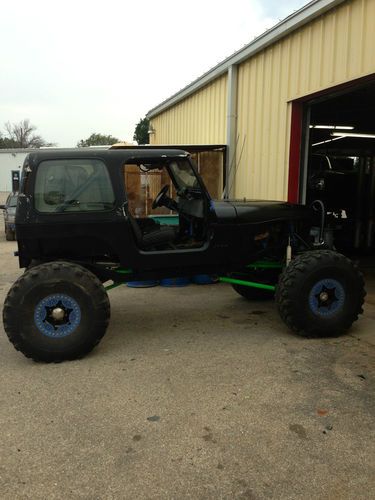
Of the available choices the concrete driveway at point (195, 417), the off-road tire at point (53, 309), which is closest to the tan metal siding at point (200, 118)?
the concrete driveway at point (195, 417)

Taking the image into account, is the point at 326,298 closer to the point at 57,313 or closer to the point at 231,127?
the point at 57,313

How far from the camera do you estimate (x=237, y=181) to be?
9.34m

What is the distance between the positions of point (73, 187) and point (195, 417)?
8.35ft

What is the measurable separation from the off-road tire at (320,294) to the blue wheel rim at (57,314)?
2.17 meters

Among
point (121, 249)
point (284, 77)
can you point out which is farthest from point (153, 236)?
point (284, 77)

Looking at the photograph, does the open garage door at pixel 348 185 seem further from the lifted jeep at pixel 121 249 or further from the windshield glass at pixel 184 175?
the windshield glass at pixel 184 175

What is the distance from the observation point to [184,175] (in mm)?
5422

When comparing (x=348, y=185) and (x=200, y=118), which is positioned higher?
A: (x=200, y=118)

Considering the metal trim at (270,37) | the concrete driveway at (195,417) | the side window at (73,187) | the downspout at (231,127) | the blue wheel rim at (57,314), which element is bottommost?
the concrete driveway at (195,417)

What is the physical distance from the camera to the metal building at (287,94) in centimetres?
602

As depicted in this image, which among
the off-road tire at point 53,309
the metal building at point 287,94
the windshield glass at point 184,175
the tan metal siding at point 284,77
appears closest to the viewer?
the off-road tire at point 53,309

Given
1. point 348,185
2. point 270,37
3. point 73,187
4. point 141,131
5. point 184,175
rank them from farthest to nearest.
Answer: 1. point 141,131
2. point 348,185
3. point 270,37
4. point 184,175
5. point 73,187

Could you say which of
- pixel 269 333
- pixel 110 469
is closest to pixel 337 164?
pixel 269 333

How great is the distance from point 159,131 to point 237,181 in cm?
682
